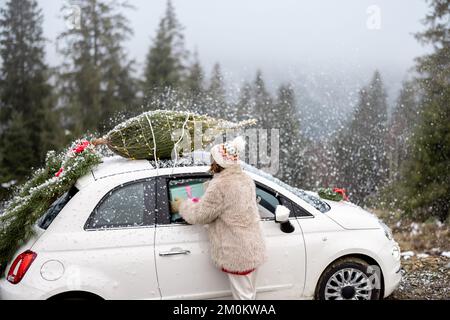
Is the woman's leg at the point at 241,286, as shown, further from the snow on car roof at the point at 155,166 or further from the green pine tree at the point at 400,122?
the green pine tree at the point at 400,122

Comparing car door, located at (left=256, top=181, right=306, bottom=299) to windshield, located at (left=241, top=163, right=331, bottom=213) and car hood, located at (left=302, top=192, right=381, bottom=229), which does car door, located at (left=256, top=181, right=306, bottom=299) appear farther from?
car hood, located at (left=302, top=192, right=381, bottom=229)

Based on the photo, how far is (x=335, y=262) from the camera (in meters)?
4.73

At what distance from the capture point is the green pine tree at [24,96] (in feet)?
93.8

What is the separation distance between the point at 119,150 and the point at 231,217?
135 centimetres

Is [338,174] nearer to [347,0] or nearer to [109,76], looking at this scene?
[109,76]

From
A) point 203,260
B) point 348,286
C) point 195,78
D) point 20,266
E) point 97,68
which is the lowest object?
point 348,286


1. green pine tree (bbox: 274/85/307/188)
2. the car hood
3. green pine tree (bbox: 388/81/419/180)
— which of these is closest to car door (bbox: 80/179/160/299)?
the car hood

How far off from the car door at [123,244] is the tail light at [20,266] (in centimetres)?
36

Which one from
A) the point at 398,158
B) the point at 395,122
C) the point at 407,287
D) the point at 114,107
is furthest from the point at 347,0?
the point at 407,287

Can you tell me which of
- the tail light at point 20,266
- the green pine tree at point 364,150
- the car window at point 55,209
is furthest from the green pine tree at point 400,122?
the tail light at point 20,266

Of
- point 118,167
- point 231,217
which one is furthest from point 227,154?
point 118,167

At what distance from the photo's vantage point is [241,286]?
438 cm

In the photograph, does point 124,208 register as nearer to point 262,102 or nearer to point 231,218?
point 231,218
